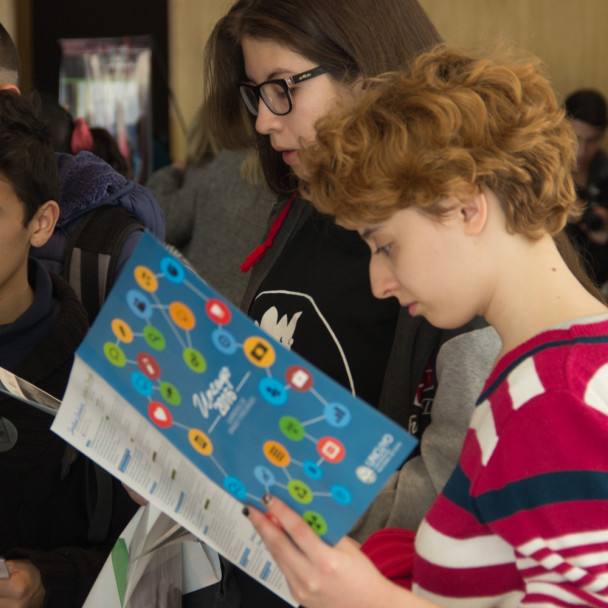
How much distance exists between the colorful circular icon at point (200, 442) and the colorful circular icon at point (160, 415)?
1.2 inches

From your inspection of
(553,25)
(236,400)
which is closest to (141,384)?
(236,400)

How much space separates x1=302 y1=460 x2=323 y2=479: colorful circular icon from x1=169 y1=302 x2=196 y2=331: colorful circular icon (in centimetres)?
18

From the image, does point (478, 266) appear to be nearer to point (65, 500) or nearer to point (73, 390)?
point (73, 390)

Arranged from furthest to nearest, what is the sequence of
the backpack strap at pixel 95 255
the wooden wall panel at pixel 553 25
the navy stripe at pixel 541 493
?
the wooden wall panel at pixel 553 25, the backpack strap at pixel 95 255, the navy stripe at pixel 541 493

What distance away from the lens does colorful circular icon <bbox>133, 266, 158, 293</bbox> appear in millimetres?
832

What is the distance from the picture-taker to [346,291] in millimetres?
1279

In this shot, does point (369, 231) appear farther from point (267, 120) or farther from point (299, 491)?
point (267, 120)

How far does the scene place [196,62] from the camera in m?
5.66

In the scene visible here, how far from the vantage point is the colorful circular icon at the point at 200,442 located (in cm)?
87

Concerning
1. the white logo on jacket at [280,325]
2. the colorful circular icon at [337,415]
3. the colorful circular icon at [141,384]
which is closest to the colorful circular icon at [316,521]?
the colorful circular icon at [337,415]

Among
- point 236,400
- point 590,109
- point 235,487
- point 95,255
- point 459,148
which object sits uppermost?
point 459,148

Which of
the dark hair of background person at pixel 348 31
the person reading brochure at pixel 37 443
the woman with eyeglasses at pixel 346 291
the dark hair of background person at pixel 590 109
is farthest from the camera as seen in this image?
the dark hair of background person at pixel 590 109

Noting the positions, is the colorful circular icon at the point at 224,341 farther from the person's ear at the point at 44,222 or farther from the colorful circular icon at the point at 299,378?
the person's ear at the point at 44,222

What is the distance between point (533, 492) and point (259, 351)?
30cm
